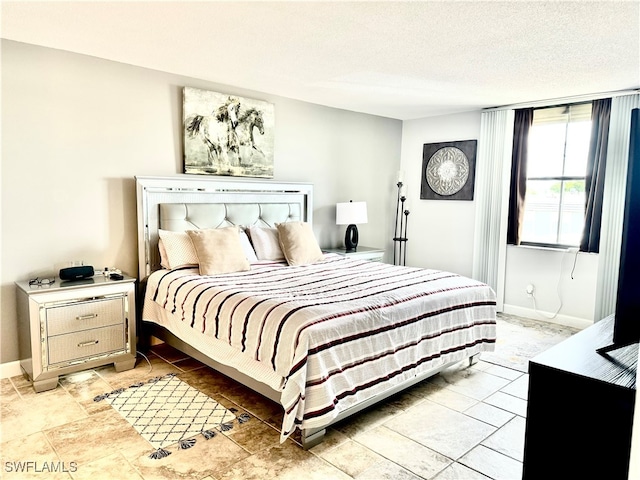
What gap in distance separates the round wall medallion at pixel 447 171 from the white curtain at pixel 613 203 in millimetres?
1617

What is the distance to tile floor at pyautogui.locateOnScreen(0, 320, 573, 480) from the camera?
215 cm

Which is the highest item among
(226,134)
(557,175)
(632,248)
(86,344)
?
(226,134)

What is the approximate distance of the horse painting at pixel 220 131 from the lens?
4059 mm

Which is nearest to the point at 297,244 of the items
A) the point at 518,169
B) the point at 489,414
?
the point at 489,414

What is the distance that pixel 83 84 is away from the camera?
344 cm

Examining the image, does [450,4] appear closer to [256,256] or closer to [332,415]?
[332,415]

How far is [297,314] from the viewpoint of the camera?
2406 millimetres

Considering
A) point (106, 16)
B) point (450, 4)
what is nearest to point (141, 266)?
point (106, 16)

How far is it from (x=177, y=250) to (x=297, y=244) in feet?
3.71

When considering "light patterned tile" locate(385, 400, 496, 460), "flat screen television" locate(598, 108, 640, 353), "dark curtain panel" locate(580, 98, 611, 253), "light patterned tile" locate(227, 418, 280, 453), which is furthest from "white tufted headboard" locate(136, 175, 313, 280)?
"flat screen television" locate(598, 108, 640, 353)

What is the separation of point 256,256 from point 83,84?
6.55 feet

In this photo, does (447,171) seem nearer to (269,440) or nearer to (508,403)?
(508,403)

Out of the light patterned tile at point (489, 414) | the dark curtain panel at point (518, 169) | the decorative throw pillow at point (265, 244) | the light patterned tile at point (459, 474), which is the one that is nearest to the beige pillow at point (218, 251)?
the decorative throw pillow at point (265, 244)

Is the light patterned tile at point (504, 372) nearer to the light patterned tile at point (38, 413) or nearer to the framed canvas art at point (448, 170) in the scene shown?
the framed canvas art at point (448, 170)
